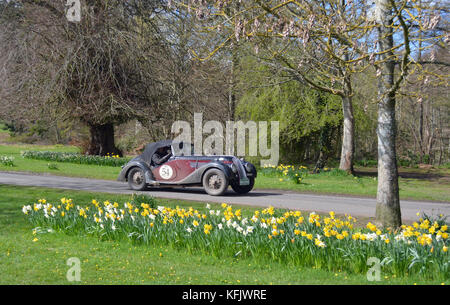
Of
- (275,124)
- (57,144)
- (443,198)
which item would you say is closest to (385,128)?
(443,198)

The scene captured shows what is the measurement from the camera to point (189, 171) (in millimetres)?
14648

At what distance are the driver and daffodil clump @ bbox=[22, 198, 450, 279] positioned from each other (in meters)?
6.46

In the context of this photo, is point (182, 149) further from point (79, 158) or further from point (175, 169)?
point (79, 158)

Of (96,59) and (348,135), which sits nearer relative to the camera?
(348,135)

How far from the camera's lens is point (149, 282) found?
219 inches

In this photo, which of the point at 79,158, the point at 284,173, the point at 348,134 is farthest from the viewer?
the point at 79,158

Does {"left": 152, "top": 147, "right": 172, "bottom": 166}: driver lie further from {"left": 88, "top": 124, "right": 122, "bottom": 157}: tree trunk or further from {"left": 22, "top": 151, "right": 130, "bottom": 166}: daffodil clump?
{"left": 88, "top": 124, "right": 122, "bottom": 157}: tree trunk

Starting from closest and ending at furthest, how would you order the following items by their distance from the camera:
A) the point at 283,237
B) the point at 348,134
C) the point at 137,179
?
the point at 283,237 → the point at 137,179 → the point at 348,134

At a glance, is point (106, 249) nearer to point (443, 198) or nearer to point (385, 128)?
point (385, 128)

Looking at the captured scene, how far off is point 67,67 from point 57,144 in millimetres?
26262

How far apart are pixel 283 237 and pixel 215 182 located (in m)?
7.70

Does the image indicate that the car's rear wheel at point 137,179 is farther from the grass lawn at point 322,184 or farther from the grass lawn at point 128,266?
the grass lawn at point 128,266

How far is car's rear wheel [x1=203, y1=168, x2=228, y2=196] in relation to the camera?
14.1 metres

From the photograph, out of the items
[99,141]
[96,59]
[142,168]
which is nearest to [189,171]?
[142,168]
